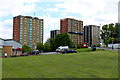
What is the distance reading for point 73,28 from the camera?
190m

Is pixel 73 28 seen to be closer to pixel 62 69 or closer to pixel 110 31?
pixel 110 31

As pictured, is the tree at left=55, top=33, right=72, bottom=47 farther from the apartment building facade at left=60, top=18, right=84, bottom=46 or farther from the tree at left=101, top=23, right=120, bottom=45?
the apartment building facade at left=60, top=18, right=84, bottom=46

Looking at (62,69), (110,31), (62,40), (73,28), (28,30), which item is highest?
(73,28)

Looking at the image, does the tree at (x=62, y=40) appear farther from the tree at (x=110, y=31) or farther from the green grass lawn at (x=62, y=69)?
the green grass lawn at (x=62, y=69)

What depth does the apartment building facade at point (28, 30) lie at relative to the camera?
162 meters

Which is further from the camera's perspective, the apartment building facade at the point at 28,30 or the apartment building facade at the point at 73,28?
the apartment building facade at the point at 73,28

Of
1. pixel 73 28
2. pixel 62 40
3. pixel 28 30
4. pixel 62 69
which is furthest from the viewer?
pixel 73 28

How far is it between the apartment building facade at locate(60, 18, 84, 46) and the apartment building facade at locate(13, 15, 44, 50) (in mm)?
26278

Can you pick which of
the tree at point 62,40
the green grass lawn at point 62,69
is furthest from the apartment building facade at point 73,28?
the green grass lawn at point 62,69

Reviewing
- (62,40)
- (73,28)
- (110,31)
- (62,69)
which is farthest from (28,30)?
(62,69)

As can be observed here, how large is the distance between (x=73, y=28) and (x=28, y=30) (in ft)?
171

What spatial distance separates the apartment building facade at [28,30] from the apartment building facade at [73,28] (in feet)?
86.2

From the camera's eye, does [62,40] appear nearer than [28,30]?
A: Yes

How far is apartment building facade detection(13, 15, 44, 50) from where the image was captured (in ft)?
532
